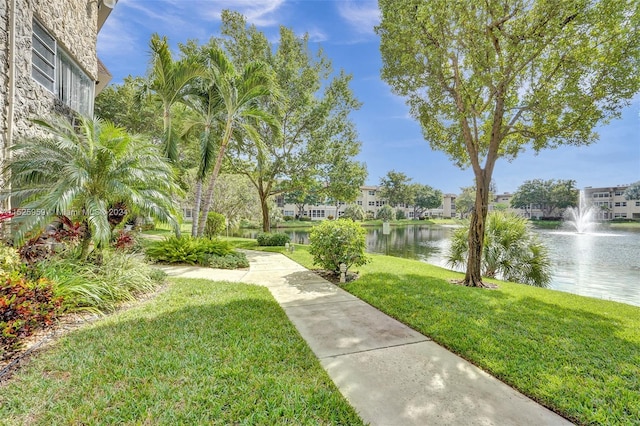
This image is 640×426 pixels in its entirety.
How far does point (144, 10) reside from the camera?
8078mm

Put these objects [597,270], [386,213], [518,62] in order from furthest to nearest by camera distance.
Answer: [386,213] → [597,270] → [518,62]

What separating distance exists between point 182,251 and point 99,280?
3.84m

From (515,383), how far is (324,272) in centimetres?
553

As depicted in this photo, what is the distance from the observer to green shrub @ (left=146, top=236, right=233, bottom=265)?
873 cm

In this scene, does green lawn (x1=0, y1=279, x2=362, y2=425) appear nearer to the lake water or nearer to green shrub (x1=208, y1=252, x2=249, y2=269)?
green shrub (x1=208, y1=252, x2=249, y2=269)

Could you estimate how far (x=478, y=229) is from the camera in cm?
743

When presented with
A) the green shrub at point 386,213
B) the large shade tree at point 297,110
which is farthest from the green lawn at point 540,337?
the green shrub at point 386,213

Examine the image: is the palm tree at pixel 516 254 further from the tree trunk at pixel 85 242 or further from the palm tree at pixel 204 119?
the tree trunk at pixel 85 242

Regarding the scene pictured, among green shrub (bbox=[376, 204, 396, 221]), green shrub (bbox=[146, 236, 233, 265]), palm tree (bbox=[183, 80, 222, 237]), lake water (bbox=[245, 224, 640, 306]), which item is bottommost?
lake water (bbox=[245, 224, 640, 306])

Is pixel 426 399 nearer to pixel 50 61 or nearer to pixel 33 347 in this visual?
pixel 33 347

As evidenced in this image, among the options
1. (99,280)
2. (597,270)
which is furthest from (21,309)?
(597,270)

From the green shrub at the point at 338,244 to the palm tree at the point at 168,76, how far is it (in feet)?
20.8

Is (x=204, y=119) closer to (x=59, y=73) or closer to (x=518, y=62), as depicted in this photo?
(x=59, y=73)

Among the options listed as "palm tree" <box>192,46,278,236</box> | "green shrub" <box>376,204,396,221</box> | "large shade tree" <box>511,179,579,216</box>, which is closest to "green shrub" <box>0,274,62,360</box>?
"palm tree" <box>192,46,278,236</box>
